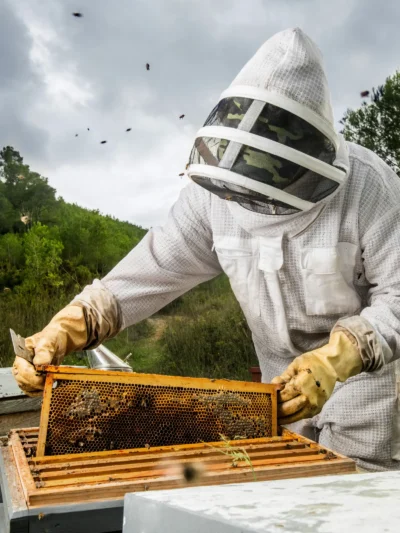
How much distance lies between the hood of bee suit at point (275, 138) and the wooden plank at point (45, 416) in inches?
44.7

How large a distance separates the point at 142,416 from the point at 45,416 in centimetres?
37

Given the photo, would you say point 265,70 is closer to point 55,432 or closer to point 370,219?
point 370,219

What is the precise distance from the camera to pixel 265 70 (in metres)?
2.88

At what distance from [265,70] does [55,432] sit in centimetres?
182

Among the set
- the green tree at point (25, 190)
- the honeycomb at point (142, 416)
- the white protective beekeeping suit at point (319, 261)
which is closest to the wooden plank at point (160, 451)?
the honeycomb at point (142, 416)

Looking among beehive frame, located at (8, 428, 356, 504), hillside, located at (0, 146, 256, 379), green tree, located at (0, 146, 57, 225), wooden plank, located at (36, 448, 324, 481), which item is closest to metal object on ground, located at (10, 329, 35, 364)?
beehive frame, located at (8, 428, 356, 504)

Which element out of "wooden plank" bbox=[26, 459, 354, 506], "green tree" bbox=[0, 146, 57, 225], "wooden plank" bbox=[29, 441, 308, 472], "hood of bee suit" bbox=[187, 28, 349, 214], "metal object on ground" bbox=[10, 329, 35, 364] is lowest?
"wooden plank" bbox=[26, 459, 354, 506]

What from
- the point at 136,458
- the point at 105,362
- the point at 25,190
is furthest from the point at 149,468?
the point at 25,190

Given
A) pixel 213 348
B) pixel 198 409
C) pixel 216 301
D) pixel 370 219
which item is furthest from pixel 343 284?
pixel 216 301

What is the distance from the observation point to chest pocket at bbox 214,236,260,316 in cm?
326

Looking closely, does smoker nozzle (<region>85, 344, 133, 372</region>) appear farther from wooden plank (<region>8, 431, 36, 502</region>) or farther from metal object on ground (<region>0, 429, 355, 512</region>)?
metal object on ground (<region>0, 429, 355, 512</region>)

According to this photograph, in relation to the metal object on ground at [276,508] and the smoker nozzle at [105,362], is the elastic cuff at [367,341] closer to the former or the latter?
the smoker nozzle at [105,362]

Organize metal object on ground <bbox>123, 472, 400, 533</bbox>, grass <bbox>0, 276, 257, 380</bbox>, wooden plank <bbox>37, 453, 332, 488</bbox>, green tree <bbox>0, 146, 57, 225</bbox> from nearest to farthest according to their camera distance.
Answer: metal object on ground <bbox>123, 472, 400, 533</bbox> → wooden plank <bbox>37, 453, 332, 488</bbox> → grass <bbox>0, 276, 257, 380</bbox> → green tree <bbox>0, 146, 57, 225</bbox>

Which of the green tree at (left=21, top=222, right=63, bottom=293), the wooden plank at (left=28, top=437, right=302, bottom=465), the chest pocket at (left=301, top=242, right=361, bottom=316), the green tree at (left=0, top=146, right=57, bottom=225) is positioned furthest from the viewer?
the green tree at (left=0, top=146, right=57, bottom=225)
